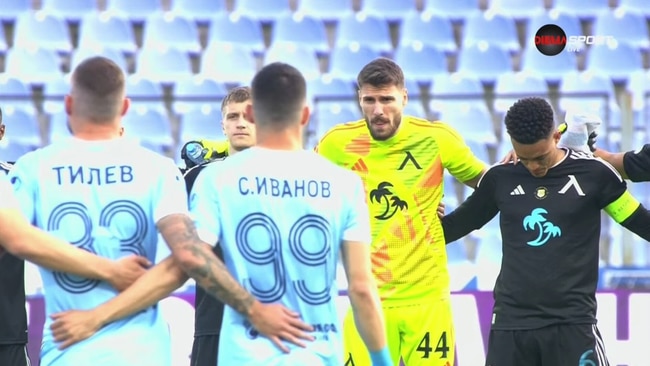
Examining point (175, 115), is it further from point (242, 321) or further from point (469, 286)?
point (242, 321)

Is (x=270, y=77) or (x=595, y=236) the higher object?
(x=270, y=77)

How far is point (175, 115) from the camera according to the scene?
42.3 ft

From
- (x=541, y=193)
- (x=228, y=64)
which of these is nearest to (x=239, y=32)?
(x=228, y=64)

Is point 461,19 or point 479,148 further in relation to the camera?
point 461,19

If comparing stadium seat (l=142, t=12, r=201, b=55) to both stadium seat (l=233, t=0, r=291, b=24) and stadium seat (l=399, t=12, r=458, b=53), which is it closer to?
stadium seat (l=233, t=0, r=291, b=24)

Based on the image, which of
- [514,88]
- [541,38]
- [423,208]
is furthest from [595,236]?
[541,38]

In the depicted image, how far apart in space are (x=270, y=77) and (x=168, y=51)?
9.25 metres

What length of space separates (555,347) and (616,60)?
7.86 metres

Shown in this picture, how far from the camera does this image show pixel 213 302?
22.4 feet

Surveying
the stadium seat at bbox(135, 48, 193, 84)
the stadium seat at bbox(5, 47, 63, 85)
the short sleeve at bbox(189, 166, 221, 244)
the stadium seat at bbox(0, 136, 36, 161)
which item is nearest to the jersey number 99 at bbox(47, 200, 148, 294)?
the short sleeve at bbox(189, 166, 221, 244)

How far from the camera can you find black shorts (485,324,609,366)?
255 inches

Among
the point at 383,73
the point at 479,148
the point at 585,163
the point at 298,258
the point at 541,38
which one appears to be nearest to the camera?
the point at 298,258

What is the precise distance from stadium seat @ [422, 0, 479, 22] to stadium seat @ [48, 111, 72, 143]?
15.0 feet

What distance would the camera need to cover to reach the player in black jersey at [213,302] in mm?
6805
